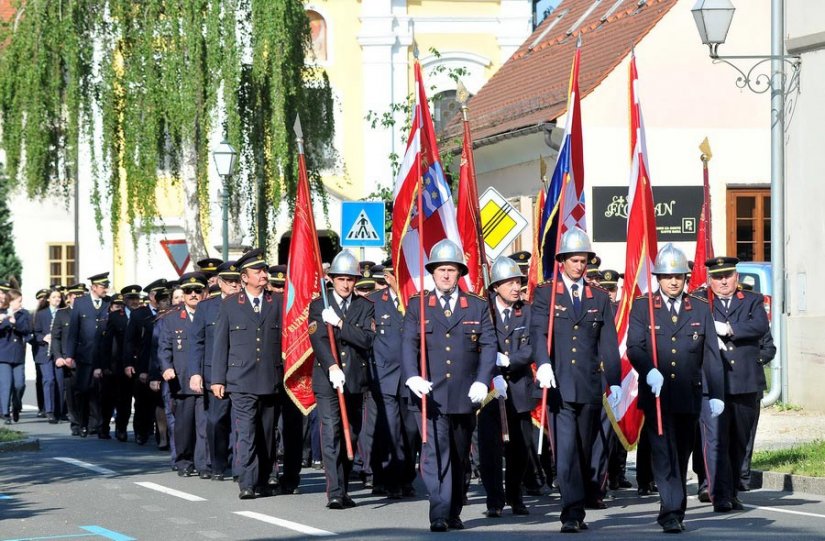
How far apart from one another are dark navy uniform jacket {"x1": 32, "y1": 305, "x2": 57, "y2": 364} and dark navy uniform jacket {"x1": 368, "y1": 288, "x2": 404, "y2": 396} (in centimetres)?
1156

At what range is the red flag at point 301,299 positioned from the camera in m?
14.6

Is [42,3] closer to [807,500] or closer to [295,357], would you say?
[295,357]

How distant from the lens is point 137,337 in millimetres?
21188

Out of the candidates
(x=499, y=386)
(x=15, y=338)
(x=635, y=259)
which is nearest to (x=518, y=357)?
(x=499, y=386)

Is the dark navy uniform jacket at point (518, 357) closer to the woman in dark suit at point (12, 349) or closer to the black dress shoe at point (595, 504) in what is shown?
the black dress shoe at point (595, 504)

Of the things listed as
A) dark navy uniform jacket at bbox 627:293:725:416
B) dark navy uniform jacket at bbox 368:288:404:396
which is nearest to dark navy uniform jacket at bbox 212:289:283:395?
dark navy uniform jacket at bbox 368:288:404:396

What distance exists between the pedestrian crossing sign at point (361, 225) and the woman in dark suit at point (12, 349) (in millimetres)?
4948

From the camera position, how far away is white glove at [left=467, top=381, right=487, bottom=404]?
39.2 feet

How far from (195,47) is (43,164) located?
10.6ft

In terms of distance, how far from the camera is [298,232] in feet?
49.7

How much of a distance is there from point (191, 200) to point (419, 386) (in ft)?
59.8

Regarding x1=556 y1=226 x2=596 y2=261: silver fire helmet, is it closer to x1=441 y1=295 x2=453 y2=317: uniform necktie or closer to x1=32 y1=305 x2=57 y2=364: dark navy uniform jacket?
x1=441 y1=295 x2=453 y2=317: uniform necktie

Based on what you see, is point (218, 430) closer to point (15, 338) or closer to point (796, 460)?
point (796, 460)

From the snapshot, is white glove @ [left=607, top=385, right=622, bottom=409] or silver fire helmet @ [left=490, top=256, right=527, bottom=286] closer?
white glove @ [left=607, top=385, right=622, bottom=409]
